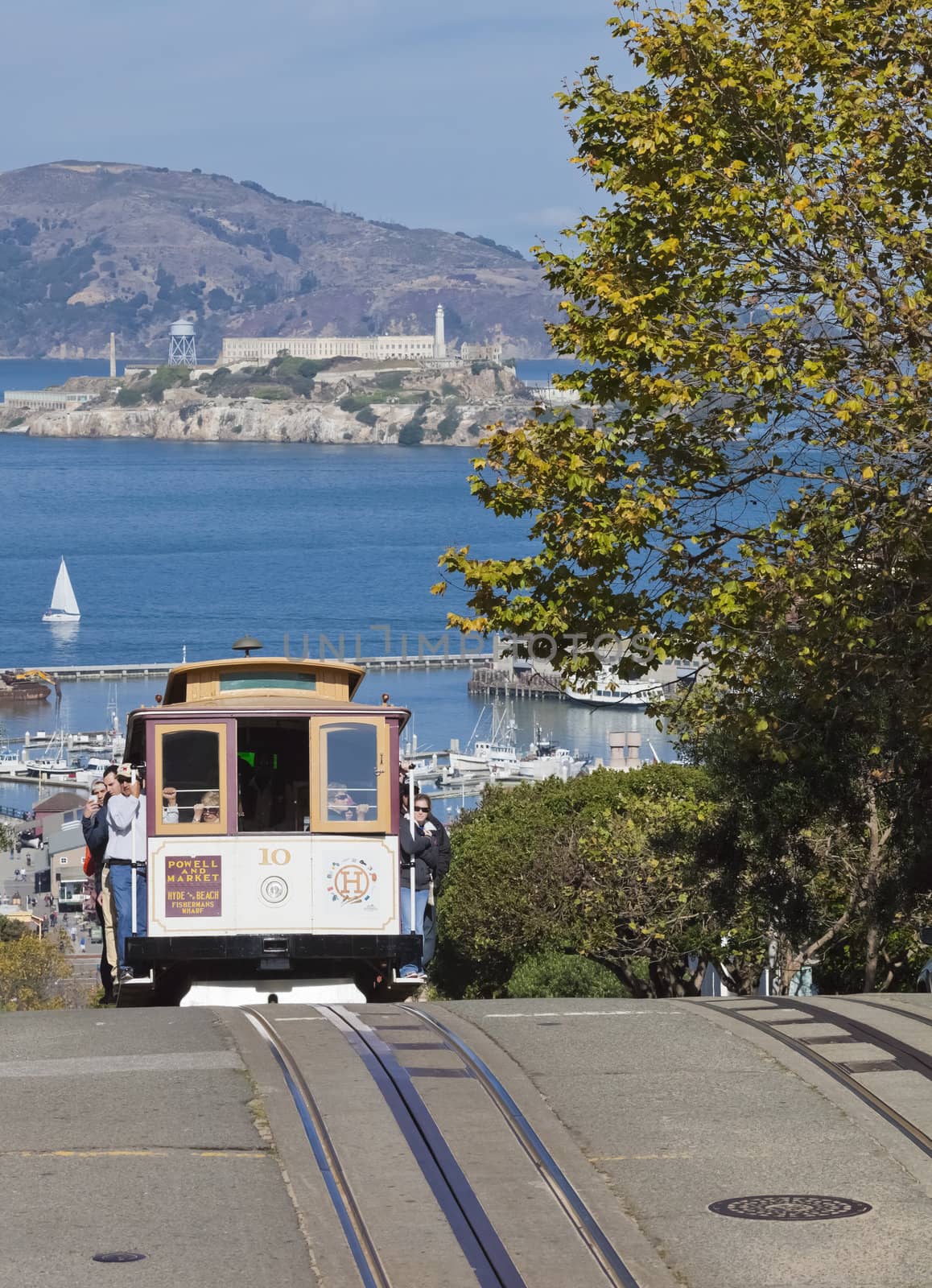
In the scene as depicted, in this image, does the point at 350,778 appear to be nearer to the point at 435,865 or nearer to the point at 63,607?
the point at 435,865

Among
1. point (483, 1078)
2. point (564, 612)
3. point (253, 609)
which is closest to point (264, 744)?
point (564, 612)

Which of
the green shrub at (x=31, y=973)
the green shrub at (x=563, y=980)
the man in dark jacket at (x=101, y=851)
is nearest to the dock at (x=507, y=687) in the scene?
the green shrub at (x=31, y=973)

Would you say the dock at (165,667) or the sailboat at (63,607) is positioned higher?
the sailboat at (63,607)

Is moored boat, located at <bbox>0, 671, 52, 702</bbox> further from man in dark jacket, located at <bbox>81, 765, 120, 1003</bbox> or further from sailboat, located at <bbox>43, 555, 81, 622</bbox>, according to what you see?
man in dark jacket, located at <bbox>81, 765, 120, 1003</bbox>

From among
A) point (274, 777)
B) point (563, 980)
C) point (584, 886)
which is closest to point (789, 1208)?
point (274, 777)

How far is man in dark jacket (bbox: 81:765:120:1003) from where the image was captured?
51.6 feet

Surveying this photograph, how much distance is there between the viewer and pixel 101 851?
15961 mm

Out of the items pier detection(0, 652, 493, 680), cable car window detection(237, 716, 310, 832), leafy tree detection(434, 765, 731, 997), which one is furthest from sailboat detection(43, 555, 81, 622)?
cable car window detection(237, 716, 310, 832)

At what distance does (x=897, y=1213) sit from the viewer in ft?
25.7

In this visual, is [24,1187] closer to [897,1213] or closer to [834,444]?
[897,1213]

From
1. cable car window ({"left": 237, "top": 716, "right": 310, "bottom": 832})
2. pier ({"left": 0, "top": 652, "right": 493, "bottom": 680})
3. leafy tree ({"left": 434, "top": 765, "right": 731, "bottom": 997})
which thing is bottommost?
pier ({"left": 0, "top": 652, "right": 493, "bottom": 680})

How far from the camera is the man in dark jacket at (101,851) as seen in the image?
15.7m

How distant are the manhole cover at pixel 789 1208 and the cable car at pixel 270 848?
7.82 metres

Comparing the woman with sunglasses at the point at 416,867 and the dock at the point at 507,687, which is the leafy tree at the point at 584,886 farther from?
the dock at the point at 507,687
